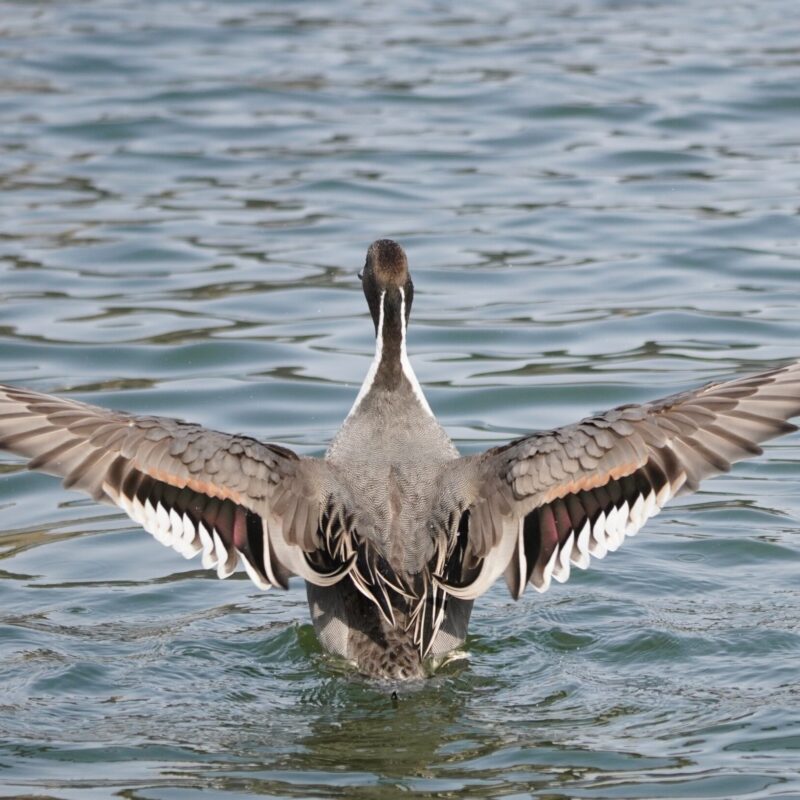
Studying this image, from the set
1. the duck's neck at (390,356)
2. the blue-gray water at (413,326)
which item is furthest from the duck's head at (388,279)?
the blue-gray water at (413,326)

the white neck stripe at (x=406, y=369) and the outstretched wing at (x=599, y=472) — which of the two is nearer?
the outstretched wing at (x=599, y=472)

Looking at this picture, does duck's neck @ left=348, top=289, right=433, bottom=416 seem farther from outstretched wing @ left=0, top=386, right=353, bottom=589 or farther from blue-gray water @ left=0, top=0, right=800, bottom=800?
blue-gray water @ left=0, top=0, right=800, bottom=800

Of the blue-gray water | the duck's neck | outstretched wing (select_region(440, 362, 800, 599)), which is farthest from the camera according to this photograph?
the duck's neck

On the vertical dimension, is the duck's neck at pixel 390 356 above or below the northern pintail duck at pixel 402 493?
above

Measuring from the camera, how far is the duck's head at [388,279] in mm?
7445

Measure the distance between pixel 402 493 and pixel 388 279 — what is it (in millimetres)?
1051

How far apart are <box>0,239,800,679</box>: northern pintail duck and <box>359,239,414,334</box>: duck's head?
0.78m

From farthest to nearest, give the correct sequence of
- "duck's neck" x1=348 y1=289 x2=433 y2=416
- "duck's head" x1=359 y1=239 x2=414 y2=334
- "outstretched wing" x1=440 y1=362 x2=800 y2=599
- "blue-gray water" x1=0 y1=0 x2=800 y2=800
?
"duck's head" x1=359 y1=239 x2=414 y2=334 < "duck's neck" x1=348 y1=289 x2=433 y2=416 < "outstretched wing" x1=440 y1=362 x2=800 y2=599 < "blue-gray water" x1=0 y1=0 x2=800 y2=800

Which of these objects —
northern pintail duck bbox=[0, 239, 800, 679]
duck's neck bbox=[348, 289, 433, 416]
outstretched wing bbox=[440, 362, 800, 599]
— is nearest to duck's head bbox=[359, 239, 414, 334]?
duck's neck bbox=[348, 289, 433, 416]

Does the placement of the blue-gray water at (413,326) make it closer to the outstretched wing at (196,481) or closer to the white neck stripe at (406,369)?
the outstretched wing at (196,481)

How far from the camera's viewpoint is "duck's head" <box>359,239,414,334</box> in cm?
745

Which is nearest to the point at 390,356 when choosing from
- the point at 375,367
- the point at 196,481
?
the point at 375,367

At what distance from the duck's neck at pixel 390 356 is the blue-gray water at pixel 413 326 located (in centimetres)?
115

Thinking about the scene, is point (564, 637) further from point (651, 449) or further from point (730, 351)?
point (730, 351)
